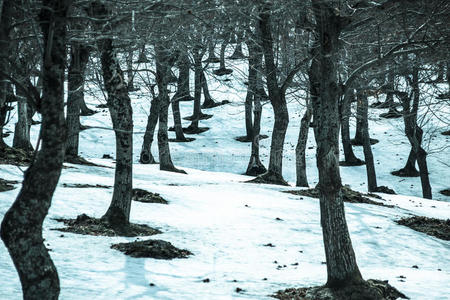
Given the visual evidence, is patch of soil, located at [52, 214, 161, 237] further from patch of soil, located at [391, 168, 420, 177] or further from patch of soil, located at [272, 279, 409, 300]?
patch of soil, located at [391, 168, 420, 177]

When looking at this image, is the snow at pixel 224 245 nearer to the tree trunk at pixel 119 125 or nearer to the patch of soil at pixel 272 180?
the tree trunk at pixel 119 125

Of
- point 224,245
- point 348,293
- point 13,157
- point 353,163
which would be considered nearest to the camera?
point 348,293

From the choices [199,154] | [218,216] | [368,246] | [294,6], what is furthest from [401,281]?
[199,154]

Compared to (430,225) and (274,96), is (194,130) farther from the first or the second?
(430,225)

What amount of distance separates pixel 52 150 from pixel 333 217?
421cm

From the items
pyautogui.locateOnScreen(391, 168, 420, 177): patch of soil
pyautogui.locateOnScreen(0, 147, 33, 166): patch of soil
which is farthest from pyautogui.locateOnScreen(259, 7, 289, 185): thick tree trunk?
pyautogui.locateOnScreen(391, 168, 420, 177): patch of soil

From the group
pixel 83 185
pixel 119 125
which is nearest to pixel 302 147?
pixel 83 185

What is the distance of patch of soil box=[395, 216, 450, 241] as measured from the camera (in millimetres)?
13434

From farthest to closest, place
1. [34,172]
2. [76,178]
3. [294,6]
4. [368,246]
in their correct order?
[76,178], [368,246], [294,6], [34,172]

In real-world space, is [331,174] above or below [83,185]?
above

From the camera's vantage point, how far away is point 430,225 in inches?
567

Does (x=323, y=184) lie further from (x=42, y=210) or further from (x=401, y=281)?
(x=42, y=210)

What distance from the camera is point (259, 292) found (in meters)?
7.45

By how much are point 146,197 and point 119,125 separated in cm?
449
